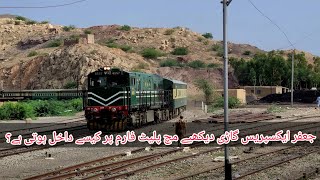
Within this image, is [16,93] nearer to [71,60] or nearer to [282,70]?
[71,60]

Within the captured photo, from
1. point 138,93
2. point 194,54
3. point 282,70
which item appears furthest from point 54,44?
point 138,93

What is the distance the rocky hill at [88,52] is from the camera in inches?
3962

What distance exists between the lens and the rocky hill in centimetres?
10062

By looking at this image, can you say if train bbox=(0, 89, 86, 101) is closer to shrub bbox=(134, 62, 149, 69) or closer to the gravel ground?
shrub bbox=(134, 62, 149, 69)

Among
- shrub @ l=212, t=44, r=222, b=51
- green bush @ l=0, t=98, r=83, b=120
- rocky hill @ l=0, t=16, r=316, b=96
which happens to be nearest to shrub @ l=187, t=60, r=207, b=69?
rocky hill @ l=0, t=16, r=316, b=96

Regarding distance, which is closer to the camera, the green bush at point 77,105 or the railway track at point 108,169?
the railway track at point 108,169

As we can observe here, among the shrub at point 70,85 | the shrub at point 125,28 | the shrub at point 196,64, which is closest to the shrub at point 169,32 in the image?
the shrub at point 125,28

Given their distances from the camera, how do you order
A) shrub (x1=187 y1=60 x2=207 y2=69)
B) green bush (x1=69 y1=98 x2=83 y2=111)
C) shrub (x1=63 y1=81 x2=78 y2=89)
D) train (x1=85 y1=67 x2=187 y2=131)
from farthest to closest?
shrub (x1=187 y1=60 x2=207 y2=69)
shrub (x1=63 y1=81 x2=78 y2=89)
green bush (x1=69 y1=98 x2=83 y2=111)
train (x1=85 y1=67 x2=187 y2=131)

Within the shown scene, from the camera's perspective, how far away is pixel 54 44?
13850 cm

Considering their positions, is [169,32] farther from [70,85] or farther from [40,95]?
[40,95]

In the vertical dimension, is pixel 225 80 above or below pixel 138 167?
above

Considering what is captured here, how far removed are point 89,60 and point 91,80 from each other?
2701 inches

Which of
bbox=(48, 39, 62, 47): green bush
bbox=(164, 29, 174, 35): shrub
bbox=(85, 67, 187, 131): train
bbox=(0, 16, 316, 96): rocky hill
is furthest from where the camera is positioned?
bbox=(164, 29, 174, 35): shrub

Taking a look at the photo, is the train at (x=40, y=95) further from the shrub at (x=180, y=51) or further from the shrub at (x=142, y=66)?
the shrub at (x=180, y=51)
